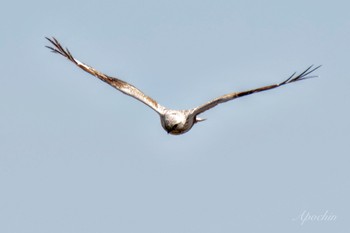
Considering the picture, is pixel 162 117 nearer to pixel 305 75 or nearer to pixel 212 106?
pixel 212 106

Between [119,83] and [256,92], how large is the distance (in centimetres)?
547

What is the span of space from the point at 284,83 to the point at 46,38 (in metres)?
7.89

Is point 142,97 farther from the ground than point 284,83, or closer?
farther from the ground

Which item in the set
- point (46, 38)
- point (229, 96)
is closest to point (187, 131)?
point (229, 96)

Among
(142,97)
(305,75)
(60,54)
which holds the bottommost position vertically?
(305,75)

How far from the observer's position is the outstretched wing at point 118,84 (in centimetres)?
2977

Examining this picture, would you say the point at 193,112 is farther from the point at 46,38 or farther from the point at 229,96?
the point at 46,38

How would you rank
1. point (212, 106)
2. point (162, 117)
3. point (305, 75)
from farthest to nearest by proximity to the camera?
1. point (162, 117)
2. point (212, 106)
3. point (305, 75)

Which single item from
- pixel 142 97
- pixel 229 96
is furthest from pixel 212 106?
pixel 142 97

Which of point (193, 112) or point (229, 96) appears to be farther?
point (193, 112)

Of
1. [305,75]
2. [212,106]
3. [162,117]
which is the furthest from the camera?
[162,117]

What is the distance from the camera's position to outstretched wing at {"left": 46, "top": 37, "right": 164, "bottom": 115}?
2977 centimetres

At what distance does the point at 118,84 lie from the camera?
1182 inches

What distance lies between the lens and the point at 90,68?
3027 cm
